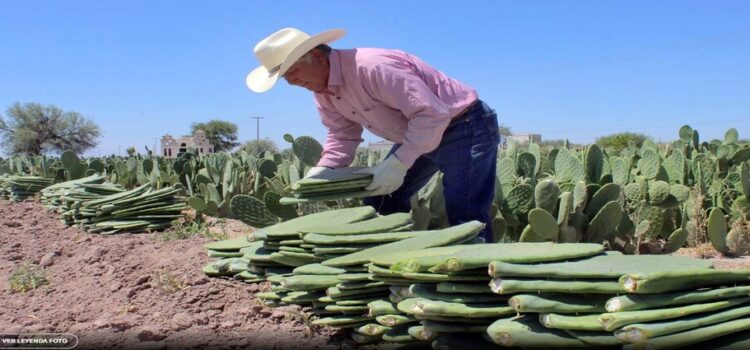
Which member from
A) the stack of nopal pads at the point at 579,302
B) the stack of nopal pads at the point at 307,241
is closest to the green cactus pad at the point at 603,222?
the stack of nopal pads at the point at 307,241

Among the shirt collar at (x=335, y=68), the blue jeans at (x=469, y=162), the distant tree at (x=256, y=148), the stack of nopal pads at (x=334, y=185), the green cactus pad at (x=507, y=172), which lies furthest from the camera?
the distant tree at (x=256, y=148)

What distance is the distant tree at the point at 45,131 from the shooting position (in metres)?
53.2

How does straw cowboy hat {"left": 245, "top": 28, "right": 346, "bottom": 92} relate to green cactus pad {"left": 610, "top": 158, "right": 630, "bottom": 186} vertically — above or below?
above

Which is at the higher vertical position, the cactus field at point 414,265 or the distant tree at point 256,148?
the distant tree at point 256,148

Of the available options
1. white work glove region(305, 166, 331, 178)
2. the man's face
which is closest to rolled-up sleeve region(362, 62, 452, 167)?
the man's face

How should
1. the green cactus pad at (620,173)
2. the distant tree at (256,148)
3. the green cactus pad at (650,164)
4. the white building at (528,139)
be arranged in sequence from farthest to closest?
the distant tree at (256,148) < the white building at (528,139) < the green cactus pad at (650,164) < the green cactus pad at (620,173)

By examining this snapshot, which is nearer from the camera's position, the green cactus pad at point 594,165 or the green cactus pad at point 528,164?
the green cactus pad at point 594,165

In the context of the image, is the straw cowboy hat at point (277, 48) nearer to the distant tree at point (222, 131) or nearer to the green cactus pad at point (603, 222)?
the green cactus pad at point (603, 222)

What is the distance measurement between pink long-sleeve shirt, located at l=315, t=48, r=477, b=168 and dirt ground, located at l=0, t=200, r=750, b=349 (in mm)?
969

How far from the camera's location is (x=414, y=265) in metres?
2.16

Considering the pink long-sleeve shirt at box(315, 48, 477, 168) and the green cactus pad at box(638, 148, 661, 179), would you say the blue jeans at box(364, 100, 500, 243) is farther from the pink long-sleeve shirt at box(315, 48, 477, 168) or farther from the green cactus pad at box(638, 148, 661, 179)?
the green cactus pad at box(638, 148, 661, 179)

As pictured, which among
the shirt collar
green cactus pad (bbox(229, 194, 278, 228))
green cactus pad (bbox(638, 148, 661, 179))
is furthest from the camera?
green cactus pad (bbox(638, 148, 661, 179))

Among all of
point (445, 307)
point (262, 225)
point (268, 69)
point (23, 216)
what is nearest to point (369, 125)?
point (268, 69)

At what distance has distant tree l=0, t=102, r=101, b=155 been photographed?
53188 mm
